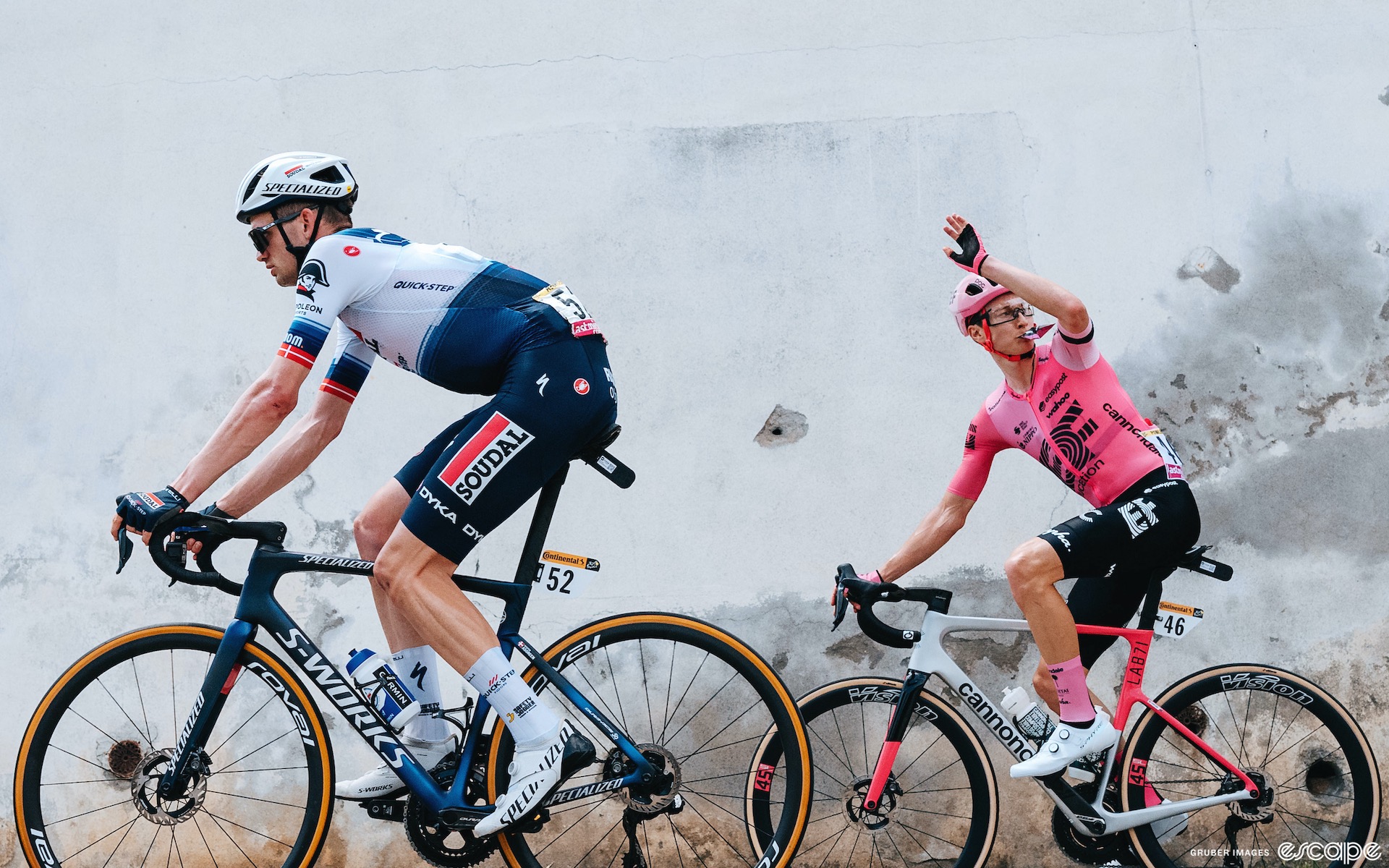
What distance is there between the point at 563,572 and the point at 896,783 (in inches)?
46.7

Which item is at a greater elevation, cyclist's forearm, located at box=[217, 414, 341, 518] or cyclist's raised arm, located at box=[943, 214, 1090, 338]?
cyclist's raised arm, located at box=[943, 214, 1090, 338]

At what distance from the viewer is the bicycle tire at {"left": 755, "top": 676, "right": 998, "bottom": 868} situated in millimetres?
3117

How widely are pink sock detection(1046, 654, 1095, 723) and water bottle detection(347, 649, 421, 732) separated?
1786 millimetres

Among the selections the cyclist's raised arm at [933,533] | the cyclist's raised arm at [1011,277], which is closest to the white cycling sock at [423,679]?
the cyclist's raised arm at [933,533]

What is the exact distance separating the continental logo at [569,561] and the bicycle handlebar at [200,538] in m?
0.68

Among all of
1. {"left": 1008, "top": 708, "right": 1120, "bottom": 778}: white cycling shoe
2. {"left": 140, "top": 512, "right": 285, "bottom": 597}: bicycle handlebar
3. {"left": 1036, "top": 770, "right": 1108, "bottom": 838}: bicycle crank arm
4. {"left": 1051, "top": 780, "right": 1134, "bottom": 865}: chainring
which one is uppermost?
{"left": 140, "top": 512, "right": 285, "bottom": 597}: bicycle handlebar

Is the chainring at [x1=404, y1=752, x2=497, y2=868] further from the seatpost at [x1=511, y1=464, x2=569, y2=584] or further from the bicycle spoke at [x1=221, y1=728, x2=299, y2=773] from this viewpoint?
the bicycle spoke at [x1=221, y1=728, x2=299, y2=773]

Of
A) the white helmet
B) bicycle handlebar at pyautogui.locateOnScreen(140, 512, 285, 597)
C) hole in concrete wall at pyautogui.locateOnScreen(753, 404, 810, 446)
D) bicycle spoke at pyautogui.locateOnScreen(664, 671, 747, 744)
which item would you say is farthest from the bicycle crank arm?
the white helmet

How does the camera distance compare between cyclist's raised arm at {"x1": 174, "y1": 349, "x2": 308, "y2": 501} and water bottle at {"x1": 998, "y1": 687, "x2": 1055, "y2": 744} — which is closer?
cyclist's raised arm at {"x1": 174, "y1": 349, "x2": 308, "y2": 501}

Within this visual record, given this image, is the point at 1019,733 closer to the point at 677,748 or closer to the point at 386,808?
the point at 677,748

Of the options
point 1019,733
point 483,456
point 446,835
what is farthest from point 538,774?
point 1019,733

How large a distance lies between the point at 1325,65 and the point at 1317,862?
9.92 feet

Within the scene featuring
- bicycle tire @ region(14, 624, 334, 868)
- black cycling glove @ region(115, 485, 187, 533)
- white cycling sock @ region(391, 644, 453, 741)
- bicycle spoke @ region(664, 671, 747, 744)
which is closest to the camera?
black cycling glove @ region(115, 485, 187, 533)

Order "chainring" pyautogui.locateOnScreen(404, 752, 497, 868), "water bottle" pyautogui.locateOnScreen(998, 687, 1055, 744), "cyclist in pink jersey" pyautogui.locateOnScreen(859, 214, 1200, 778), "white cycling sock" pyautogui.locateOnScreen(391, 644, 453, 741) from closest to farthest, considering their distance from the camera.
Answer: "chainring" pyautogui.locateOnScreen(404, 752, 497, 868), "white cycling sock" pyautogui.locateOnScreen(391, 644, 453, 741), "cyclist in pink jersey" pyautogui.locateOnScreen(859, 214, 1200, 778), "water bottle" pyautogui.locateOnScreen(998, 687, 1055, 744)
